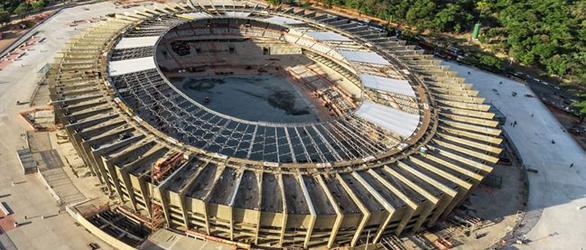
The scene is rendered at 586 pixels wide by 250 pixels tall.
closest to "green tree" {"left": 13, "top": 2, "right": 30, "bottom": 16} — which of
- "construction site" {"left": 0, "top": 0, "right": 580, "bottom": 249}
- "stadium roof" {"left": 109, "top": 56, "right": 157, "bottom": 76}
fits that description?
"construction site" {"left": 0, "top": 0, "right": 580, "bottom": 249}

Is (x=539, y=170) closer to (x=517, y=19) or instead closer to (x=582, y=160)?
(x=582, y=160)

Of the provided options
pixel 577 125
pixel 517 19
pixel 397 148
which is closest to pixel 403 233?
pixel 397 148

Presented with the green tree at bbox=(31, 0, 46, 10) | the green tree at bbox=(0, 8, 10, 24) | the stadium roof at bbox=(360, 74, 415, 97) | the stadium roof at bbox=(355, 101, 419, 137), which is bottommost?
the stadium roof at bbox=(355, 101, 419, 137)

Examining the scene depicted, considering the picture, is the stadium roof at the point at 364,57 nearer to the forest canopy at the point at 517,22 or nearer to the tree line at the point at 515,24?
the tree line at the point at 515,24

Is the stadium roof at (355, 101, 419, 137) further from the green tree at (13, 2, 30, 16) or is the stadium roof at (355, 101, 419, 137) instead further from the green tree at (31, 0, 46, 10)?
the green tree at (31, 0, 46, 10)

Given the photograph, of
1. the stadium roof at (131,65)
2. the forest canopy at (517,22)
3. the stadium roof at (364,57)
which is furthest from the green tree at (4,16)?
the stadium roof at (364,57)

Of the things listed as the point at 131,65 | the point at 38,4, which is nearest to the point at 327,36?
the point at 131,65

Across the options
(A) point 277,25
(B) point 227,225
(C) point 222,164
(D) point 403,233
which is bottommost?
(D) point 403,233
